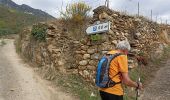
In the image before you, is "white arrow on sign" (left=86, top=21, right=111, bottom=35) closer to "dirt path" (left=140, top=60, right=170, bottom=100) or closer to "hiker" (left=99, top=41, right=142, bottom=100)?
"dirt path" (left=140, top=60, right=170, bottom=100)

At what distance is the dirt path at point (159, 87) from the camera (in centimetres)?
1009

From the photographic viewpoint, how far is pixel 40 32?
13.8m

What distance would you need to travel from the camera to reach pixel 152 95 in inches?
404

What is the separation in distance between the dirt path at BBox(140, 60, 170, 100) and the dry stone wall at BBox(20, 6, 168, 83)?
94cm

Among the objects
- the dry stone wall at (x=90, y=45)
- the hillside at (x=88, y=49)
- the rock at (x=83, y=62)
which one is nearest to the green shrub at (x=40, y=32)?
the hillside at (x=88, y=49)

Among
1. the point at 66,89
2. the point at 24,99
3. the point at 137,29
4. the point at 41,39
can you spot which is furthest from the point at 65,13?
the point at 24,99

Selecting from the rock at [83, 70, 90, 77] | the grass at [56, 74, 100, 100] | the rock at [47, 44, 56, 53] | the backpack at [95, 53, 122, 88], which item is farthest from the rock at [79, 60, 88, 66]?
the backpack at [95, 53, 122, 88]

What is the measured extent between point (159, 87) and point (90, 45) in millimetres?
2622

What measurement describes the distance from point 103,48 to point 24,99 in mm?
3034

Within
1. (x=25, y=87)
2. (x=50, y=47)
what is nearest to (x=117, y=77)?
(x=25, y=87)

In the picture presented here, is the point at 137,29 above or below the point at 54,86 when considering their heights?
above

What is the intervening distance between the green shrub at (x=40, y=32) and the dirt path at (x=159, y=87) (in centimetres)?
461

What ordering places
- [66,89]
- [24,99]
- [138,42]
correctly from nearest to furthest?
[24,99] → [66,89] → [138,42]

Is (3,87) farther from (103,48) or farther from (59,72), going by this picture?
(103,48)
